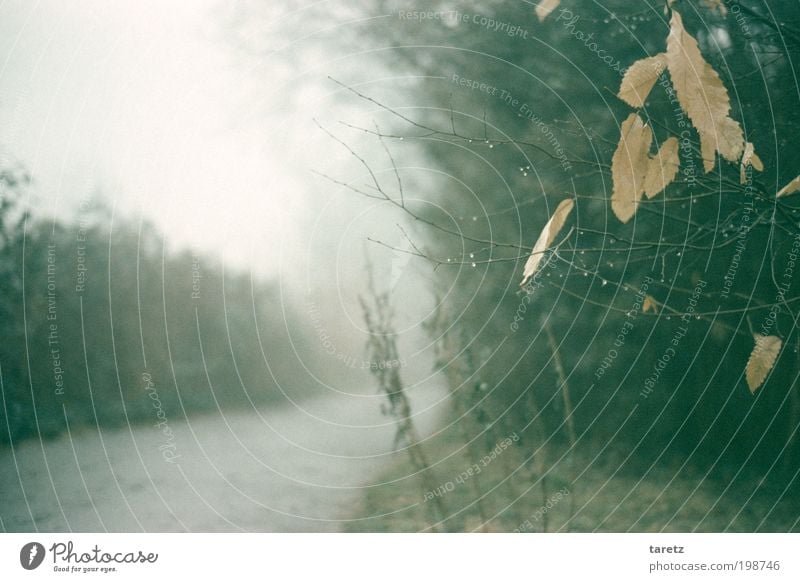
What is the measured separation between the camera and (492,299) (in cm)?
146

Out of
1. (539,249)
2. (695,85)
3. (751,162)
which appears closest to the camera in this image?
(695,85)

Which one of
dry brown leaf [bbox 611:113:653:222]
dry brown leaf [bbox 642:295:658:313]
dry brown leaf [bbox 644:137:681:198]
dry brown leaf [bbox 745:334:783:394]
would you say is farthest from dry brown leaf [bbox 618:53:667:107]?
dry brown leaf [bbox 745:334:783:394]

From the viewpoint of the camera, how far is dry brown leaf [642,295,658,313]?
1488 millimetres

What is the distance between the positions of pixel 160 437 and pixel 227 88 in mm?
682

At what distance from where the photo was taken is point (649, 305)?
1.49 metres

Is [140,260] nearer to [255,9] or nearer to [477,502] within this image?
[255,9]

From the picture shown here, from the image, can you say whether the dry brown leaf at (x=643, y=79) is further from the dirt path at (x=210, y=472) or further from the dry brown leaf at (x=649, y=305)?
the dirt path at (x=210, y=472)

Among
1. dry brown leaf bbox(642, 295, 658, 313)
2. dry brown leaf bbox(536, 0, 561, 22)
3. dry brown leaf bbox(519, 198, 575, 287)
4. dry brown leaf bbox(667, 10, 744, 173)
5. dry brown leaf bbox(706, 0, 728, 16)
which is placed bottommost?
dry brown leaf bbox(642, 295, 658, 313)

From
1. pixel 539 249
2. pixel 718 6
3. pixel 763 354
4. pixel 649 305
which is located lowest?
pixel 763 354

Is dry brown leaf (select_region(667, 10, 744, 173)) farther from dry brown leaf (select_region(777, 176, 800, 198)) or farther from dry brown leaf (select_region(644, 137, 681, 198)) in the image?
dry brown leaf (select_region(777, 176, 800, 198))

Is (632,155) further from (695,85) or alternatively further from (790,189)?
(790,189)

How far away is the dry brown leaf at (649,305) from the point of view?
149cm

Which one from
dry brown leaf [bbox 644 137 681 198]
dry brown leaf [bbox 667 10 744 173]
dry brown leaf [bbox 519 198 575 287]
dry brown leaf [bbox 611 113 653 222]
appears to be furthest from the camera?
dry brown leaf [bbox 519 198 575 287]

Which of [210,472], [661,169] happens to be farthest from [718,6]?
[210,472]
